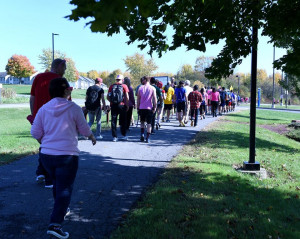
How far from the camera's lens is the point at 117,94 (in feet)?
29.1

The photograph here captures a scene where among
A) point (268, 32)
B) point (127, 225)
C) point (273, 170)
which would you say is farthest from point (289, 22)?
point (127, 225)

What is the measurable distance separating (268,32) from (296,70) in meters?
1.05

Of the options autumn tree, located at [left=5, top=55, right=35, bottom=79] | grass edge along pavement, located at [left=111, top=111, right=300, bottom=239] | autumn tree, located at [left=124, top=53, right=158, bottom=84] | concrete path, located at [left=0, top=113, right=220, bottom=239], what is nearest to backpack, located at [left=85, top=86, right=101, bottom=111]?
concrete path, located at [left=0, top=113, right=220, bottom=239]

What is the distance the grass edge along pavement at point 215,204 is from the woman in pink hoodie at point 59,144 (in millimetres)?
624

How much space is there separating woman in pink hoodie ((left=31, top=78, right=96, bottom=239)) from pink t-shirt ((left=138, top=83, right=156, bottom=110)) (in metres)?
5.70

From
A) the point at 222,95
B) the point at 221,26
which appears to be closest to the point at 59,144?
the point at 221,26

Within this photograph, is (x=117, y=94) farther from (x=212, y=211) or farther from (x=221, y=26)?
(x=212, y=211)

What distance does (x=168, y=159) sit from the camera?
6.96 metres

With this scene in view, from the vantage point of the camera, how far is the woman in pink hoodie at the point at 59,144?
3125 millimetres

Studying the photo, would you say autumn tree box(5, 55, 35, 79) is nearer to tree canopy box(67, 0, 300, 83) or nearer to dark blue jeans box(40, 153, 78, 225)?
tree canopy box(67, 0, 300, 83)

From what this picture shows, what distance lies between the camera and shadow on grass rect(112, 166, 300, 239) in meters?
3.30

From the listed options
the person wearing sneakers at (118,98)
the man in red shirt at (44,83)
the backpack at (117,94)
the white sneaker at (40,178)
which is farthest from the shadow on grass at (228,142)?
the man in red shirt at (44,83)

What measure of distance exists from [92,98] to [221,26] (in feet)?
15.9

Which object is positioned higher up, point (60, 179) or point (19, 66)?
point (19, 66)
